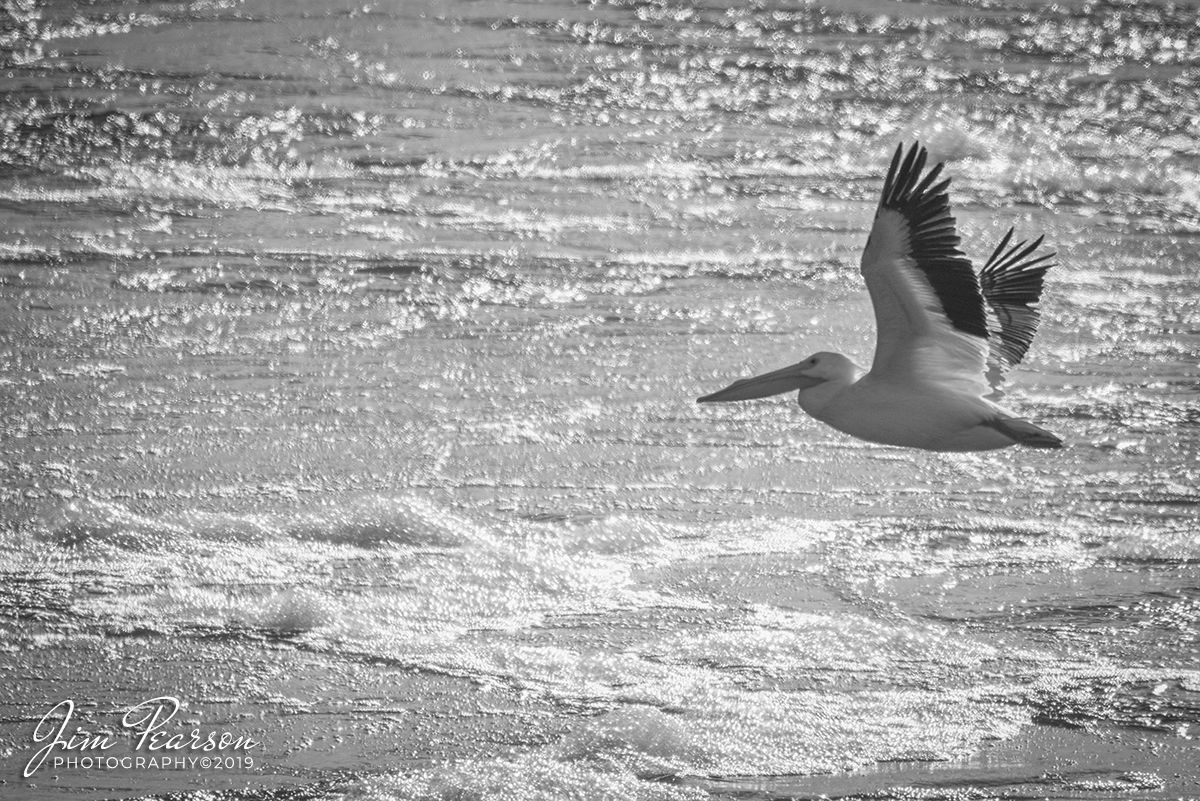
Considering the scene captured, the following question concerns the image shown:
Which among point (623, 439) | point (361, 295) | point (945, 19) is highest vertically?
point (945, 19)

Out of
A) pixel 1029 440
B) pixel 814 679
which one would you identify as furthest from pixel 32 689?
pixel 1029 440

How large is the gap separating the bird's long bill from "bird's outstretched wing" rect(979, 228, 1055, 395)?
0.42 m

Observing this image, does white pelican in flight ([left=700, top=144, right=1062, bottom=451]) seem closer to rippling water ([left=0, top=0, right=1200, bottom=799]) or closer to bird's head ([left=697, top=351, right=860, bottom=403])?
bird's head ([left=697, top=351, right=860, bottom=403])

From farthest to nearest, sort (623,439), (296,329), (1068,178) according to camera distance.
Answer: (1068,178) → (296,329) → (623,439)

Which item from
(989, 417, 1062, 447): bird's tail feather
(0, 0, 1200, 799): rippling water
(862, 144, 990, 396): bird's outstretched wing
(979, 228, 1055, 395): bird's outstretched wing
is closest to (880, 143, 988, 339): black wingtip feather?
(862, 144, 990, 396): bird's outstretched wing

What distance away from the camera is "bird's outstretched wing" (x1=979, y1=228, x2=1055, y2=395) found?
2.80 m

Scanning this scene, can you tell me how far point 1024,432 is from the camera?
250 centimetres

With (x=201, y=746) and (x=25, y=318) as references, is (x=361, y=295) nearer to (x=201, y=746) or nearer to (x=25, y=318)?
(x=25, y=318)

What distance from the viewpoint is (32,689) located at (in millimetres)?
3197

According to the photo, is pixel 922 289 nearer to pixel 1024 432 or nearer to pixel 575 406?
pixel 1024 432

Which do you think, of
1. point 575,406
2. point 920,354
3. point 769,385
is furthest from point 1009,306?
point 575,406

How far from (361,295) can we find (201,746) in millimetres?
1528

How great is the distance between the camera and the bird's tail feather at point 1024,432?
8.08 feet

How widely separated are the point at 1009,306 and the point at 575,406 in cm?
134
